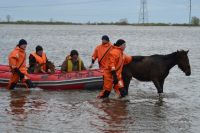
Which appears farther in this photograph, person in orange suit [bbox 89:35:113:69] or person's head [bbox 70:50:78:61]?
A: person's head [bbox 70:50:78:61]

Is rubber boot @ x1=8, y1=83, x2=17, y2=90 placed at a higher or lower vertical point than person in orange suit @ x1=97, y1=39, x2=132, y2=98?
lower

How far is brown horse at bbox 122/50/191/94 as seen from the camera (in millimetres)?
15655

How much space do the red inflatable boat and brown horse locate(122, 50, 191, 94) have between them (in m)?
2.37

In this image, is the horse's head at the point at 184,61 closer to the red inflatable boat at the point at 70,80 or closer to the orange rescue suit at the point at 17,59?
the red inflatable boat at the point at 70,80

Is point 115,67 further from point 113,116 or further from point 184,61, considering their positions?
point 184,61

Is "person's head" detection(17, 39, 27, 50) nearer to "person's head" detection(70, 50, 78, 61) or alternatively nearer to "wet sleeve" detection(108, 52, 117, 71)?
"person's head" detection(70, 50, 78, 61)

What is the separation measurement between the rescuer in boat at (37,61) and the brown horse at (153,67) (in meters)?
3.80

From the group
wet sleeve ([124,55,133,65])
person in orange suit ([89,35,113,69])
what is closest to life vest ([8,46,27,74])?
person in orange suit ([89,35,113,69])

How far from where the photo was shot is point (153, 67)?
51.4 feet

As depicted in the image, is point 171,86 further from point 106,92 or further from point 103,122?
point 103,122

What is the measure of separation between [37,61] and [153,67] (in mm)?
4550

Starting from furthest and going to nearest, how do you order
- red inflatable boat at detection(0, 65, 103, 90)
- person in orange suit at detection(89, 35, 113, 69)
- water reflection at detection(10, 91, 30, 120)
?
red inflatable boat at detection(0, 65, 103, 90) → person in orange suit at detection(89, 35, 113, 69) → water reflection at detection(10, 91, 30, 120)

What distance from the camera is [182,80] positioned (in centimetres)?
2330

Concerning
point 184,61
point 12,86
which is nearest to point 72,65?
point 12,86
